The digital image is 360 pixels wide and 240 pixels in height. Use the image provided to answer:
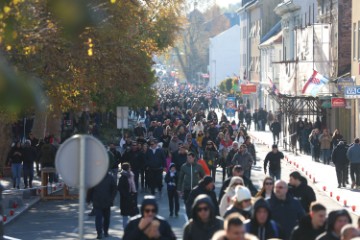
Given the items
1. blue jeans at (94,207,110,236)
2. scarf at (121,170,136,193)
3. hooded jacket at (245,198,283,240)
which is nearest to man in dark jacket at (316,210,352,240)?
hooded jacket at (245,198,283,240)

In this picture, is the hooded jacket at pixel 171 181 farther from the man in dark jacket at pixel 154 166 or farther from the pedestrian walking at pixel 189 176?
the man in dark jacket at pixel 154 166

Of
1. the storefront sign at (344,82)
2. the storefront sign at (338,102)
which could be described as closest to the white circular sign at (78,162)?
the storefront sign at (338,102)

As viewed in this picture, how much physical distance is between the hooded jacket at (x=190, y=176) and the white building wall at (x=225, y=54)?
374 feet

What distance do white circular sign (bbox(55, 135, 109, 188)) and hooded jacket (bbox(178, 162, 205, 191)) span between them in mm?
9700

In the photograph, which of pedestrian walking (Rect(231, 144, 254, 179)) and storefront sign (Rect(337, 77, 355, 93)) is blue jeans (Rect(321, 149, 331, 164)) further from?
pedestrian walking (Rect(231, 144, 254, 179))

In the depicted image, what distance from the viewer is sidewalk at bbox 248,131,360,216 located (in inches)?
1134

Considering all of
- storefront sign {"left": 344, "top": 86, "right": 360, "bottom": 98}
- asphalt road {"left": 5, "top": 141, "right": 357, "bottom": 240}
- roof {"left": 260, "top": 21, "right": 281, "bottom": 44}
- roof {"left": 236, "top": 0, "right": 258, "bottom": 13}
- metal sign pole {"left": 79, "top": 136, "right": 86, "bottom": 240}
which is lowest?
asphalt road {"left": 5, "top": 141, "right": 357, "bottom": 240}

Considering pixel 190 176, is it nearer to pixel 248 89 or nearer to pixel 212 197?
pixel 212 197

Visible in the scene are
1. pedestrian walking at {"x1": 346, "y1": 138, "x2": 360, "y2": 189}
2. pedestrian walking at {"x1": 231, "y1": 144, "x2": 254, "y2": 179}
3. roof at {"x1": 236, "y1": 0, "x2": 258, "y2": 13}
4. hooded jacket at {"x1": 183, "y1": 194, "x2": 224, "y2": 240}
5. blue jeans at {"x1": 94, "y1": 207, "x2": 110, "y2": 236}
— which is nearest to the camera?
hooded jacket at {"x1": 183, "y1": 194, "x2": 224, "y2": 240}

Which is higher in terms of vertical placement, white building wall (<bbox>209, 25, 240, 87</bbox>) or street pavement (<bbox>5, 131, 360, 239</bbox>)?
white building wall (<bbox>209, 25, 240, 87</bbox>)

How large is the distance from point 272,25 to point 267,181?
8184 cm

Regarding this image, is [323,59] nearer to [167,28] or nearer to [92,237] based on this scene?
[167,28]

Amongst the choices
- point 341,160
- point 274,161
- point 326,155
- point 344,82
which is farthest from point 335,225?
point 344,82

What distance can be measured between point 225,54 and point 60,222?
112 meters
